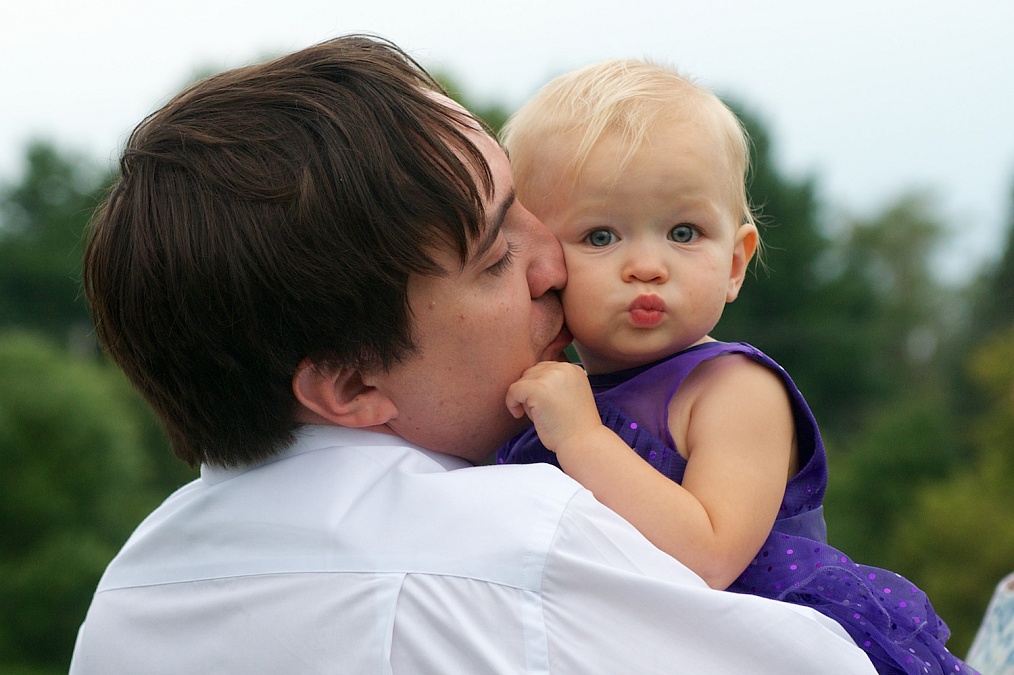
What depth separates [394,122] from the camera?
2125 millimetres

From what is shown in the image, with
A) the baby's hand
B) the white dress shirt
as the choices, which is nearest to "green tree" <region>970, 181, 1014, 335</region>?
the baby's hand

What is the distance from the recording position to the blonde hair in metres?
2.44

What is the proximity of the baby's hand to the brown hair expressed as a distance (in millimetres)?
271

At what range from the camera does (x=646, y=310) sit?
2381mm

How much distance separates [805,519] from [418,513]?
928mm

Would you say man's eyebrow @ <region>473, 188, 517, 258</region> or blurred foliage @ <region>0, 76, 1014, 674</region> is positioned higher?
man's eyebrow @ <region>473, 188, 517, 258</region>

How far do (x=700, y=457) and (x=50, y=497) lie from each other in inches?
707

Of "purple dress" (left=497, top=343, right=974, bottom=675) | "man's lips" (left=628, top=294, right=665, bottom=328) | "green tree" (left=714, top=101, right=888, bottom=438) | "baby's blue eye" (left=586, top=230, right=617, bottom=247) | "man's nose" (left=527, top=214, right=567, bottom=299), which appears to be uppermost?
"baby's blue eye" (left=586, top=230, right=617, bottom=247)

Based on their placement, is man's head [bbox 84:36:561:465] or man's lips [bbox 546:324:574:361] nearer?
man's head [bbox 84:36:561:465]

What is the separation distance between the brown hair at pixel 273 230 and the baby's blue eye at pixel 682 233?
0.46 m

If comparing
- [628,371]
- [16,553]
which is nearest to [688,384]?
[628,371]

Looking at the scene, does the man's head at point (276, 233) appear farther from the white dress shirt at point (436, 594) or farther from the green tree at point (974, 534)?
the green tree at point (974, 534)

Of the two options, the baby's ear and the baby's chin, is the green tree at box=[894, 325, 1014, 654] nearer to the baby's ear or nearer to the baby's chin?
the baby's ear

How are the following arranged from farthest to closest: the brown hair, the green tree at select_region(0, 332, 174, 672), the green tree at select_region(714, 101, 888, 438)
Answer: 1. the green tree at select_region(714, 101, 888, 438)
2. the green tree at select_region(0, 332, 174, 672)
3. the brown hair
